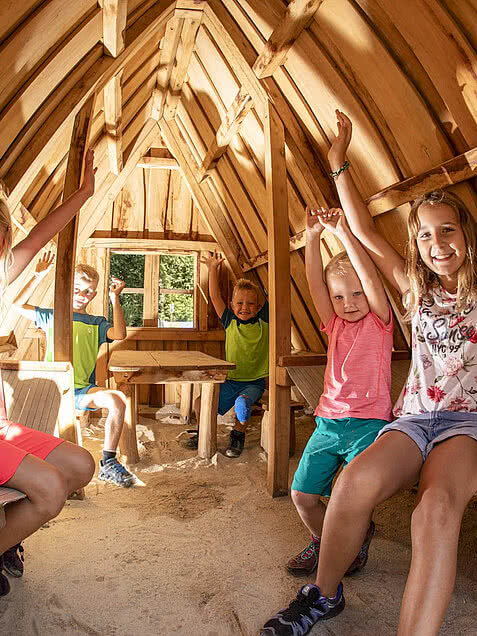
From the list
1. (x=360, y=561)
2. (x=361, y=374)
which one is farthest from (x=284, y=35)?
(x=360, y=561)

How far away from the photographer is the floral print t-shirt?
5.81ft

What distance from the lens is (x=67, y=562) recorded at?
87.3 inches

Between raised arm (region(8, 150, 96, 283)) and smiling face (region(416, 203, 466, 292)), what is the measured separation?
1.44m

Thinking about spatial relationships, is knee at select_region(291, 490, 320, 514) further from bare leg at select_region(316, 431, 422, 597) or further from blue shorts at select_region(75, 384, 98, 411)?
blue shorts at select_region(75, 384, 98, 411)

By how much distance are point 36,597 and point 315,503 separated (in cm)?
108

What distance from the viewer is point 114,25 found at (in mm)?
2861

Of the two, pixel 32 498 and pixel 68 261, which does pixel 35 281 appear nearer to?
pixel 68 261

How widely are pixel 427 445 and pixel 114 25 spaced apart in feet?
8.54

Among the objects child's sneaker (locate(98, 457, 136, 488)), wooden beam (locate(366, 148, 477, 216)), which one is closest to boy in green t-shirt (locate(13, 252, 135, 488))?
child's sneaker (locate(98, 457, 136, 488))

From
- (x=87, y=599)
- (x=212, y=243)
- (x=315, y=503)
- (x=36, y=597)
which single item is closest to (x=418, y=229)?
(x=315, y=503)

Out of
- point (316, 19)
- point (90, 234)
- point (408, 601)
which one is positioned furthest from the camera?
point (90, 234)

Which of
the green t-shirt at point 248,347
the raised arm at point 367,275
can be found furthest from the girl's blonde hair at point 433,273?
the green t-shirt at point 248,347

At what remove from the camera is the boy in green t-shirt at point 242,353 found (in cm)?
422

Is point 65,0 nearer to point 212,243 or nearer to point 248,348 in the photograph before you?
point 248,348
